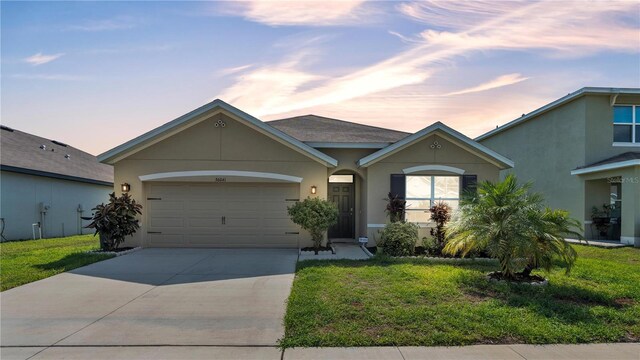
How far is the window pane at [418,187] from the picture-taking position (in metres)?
12.6

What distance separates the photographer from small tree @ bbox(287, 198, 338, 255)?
434 inches

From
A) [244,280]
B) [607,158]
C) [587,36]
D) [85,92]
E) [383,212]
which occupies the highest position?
[587,36]

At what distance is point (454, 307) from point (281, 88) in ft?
32.0

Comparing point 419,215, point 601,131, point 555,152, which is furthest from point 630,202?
point 419,215

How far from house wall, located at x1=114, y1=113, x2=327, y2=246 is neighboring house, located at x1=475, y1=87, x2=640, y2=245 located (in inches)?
466

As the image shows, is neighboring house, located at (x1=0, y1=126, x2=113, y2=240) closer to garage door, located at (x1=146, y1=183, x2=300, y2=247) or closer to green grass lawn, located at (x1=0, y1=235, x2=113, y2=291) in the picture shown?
green grass lawn, located at (x1=0, y1=235, x2=113, y2=291)

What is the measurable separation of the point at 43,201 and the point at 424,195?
53.5 feet

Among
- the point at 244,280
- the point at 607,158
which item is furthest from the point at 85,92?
the point at 607,158

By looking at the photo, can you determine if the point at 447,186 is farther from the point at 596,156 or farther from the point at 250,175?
the point at 596,156

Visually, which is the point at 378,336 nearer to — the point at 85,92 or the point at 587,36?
the point at 587,36

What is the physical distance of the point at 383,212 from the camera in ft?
41.1

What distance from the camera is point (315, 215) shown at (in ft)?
36.2

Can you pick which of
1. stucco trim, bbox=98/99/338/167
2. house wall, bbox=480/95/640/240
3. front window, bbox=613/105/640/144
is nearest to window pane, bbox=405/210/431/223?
stucco trim, bbox=98/99/338/167

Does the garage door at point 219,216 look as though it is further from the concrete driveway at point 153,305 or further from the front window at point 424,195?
the front window at point 424,195
